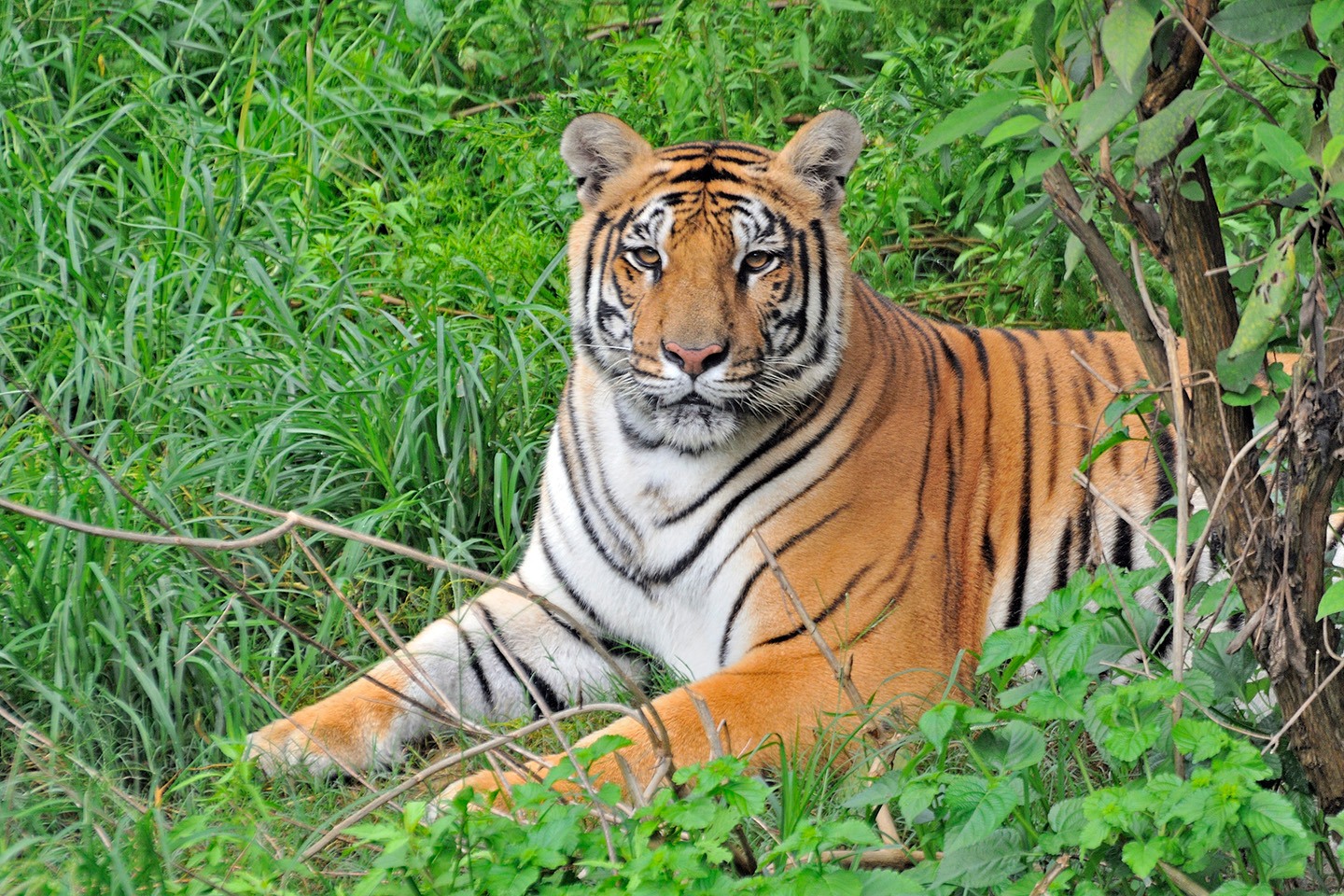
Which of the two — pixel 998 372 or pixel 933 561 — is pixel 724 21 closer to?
pixel 998 372

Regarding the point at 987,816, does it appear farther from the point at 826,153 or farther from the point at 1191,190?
the point at 826,153

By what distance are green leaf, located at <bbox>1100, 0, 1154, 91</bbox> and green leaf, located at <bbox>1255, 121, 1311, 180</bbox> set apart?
20 centimetres

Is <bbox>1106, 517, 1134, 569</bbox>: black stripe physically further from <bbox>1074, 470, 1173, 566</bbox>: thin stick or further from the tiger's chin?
<bbox>1074, 470, 1173, 566</bbox>: thin stick

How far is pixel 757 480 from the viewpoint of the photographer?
132 inches

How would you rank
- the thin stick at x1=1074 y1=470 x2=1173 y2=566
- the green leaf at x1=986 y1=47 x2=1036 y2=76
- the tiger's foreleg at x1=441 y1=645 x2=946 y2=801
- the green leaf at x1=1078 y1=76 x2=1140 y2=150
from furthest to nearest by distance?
1. the tiger's foreleg at x1=441 y1=645 x2=946 y2=801
2. the thin stick at x1=1074 y1=470 x2=1173 y2=566
3. the green leaf at x1=986 y1=47 x2=1036 y2=76
4. the green leaf at x1=1078 y1=76 x2=1140 y2=150

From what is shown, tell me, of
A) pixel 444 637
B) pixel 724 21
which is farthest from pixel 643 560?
pixel 724 21

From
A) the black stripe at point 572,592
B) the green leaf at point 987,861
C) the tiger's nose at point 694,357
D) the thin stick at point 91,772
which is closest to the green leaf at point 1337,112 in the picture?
the green leaf at point 987,861

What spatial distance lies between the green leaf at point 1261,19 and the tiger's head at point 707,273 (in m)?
1.47

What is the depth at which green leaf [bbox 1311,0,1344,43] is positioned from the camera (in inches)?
66.8

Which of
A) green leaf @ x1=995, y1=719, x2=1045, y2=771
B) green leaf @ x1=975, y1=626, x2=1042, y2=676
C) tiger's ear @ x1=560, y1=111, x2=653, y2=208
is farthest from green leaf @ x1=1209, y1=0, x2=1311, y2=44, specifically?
tiger's ear @ x1=560, y1=111, x2=653, y2=208

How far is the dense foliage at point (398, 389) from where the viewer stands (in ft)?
6.75

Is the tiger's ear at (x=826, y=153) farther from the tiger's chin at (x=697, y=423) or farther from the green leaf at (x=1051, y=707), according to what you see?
the green leaf at (x=1051, y=707)

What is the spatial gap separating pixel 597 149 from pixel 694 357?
0.66 meters

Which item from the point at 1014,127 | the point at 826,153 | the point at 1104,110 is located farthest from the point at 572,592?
the point at 1104,110
